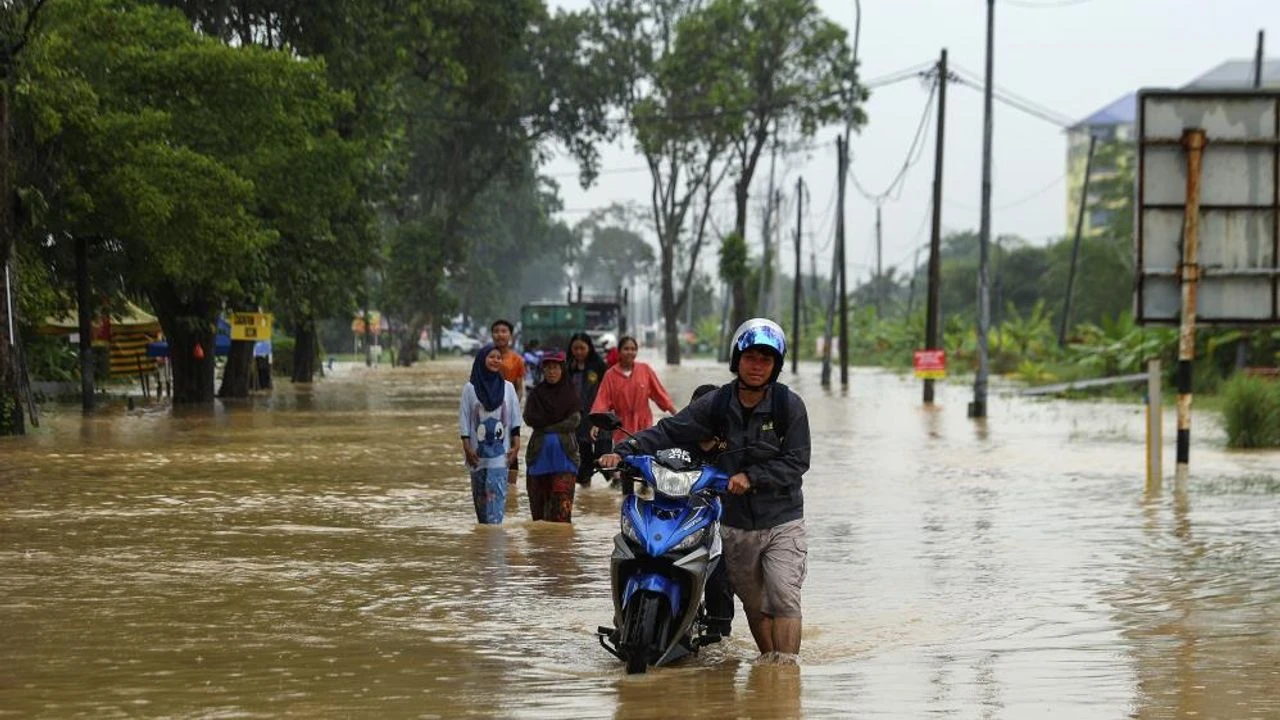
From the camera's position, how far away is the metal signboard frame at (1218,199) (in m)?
19.5

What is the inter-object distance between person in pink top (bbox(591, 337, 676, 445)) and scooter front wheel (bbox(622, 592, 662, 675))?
7.55 metres

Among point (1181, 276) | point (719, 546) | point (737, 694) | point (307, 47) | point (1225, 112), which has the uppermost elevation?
point (307, 47)

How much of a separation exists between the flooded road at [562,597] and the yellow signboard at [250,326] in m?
17.9

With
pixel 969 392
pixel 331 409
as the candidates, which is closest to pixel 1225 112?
pixel 331 409

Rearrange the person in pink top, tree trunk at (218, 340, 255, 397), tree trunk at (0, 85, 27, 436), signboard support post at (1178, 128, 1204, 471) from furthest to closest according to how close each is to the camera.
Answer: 1. tree trunk at (218, 340, 255, 397)
2. tree trunk at (0, 85, 27, 436)
3. signboard support post at (1178, 128, 1204, 471)
4. the person in pink top

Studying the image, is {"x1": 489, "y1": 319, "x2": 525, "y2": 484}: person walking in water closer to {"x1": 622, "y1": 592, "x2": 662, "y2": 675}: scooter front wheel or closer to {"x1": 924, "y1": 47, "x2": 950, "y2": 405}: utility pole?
{"x1": 622, "y1": 592, "x2": 662, "y2": 675}: scooter front wheel

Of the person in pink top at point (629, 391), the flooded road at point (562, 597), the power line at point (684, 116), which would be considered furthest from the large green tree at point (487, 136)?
the person in pink top at point (629, 391)

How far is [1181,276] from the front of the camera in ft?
64.4

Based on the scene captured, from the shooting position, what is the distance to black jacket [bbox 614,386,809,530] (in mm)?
8320

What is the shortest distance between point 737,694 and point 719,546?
0.78 meters

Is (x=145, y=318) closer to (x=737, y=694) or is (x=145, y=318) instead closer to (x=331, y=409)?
(x=331, y=409)

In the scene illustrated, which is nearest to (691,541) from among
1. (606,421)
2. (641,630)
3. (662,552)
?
(662,552)

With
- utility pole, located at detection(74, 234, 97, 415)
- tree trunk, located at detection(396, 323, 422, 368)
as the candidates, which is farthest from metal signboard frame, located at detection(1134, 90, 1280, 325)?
tree trunk, located at detection(396, 323, 422, 368)

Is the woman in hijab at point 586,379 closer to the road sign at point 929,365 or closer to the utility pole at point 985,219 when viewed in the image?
the utility pole at point 985,219
